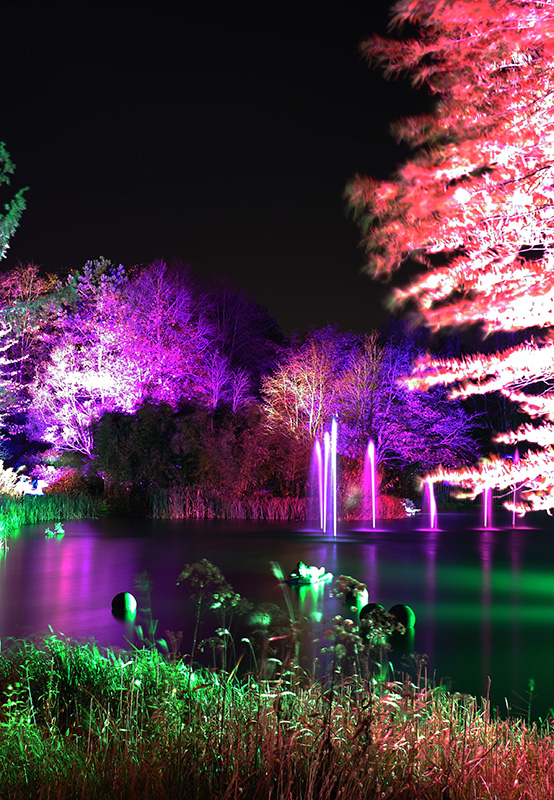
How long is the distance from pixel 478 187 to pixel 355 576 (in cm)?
829

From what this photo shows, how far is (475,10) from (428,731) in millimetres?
3182

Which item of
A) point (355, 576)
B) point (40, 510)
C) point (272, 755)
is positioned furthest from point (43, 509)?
point (272, 755)

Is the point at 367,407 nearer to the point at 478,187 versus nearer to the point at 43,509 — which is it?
the point at 43,509

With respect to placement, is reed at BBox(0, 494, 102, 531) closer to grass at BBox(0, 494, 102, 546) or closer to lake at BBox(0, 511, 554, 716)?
grass at BBox(0, 494, 102, 546)

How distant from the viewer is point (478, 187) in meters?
3.59

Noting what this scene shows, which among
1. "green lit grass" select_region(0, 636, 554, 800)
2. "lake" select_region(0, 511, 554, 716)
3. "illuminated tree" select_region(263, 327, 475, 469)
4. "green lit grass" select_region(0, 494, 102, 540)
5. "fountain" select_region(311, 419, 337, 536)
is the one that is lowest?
"lake" select_region(0, 511, 554, 716)

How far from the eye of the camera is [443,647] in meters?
6.70

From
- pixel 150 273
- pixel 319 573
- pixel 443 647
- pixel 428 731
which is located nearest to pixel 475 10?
pixel 428 731

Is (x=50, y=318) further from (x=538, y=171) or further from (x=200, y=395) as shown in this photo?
(x=538, y=171)

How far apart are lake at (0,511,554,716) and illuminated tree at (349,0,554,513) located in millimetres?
2453

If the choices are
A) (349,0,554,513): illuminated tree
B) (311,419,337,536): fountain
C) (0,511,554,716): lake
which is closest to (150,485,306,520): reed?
(311,419,337,536): fountain

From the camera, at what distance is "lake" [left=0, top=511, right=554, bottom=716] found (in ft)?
21.4

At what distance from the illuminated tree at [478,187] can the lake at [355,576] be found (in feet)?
8.05

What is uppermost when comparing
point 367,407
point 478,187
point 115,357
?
point 115,357
